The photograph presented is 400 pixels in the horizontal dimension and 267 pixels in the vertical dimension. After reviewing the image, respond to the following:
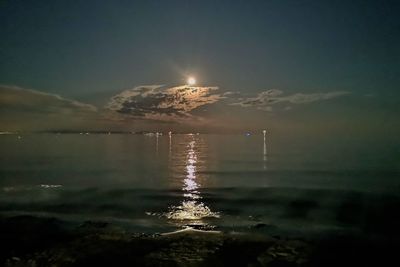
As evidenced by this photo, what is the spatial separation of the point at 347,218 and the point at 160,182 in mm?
26833

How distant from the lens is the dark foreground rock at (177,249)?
15227mm

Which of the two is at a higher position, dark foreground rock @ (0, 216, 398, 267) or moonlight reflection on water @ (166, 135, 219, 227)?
dark foreground rock @ (0, 216, 398, 267)

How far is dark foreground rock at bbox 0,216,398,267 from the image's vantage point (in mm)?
15227

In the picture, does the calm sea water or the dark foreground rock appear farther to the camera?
the calm sea water

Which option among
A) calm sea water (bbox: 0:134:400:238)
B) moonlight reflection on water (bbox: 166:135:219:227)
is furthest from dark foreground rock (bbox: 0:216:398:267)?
moonlight reflection on water (bbox: 166:135:219:227)

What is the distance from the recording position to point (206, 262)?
15.0 metres

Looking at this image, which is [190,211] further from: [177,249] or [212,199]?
[177,249]

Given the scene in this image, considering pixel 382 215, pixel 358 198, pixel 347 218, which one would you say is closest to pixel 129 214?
pixel 347 218

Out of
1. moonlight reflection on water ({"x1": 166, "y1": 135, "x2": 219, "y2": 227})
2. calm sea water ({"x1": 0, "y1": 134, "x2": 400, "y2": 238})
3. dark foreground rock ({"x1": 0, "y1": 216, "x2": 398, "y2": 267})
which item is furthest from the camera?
moonlight reflection on water ({"x1": 166, "y1": 135, "x2": 219, "y2": 227})

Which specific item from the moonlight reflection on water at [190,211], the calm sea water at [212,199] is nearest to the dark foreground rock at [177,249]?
the calm sea water at [212,199]

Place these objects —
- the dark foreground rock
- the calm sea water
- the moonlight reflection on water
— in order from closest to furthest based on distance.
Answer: the dark foreground rock
the calm sea water
the moonlight reflection on water

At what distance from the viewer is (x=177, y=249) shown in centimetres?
1675

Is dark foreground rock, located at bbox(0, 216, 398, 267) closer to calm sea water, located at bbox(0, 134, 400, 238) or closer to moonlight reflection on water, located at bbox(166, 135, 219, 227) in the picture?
calm sea water, located at bbox(0, 134, 400, 238)

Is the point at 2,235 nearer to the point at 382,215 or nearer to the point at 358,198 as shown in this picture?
the point at 382,215
